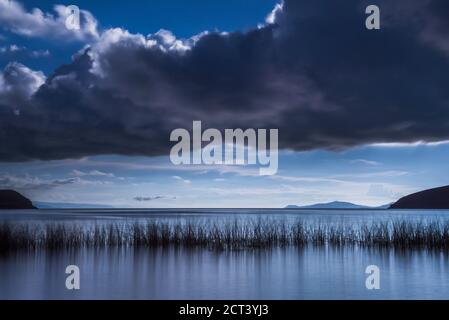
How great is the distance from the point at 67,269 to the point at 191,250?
451 centimetres

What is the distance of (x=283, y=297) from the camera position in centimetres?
1177

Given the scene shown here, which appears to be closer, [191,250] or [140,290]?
[140,290]

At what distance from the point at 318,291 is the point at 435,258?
5.31m

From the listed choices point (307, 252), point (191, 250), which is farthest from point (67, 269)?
point (307, 252)

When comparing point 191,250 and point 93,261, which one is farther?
point 191,250

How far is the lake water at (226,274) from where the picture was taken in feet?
39.4

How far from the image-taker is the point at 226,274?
1364 cm

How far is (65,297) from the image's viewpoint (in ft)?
38.1

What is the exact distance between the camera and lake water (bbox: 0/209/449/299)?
12023 mm

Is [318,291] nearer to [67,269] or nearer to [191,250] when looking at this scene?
[191,250]

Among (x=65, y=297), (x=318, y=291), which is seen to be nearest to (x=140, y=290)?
(x=65, y=297)

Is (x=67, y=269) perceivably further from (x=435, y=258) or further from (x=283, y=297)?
(x=435, y=258)
